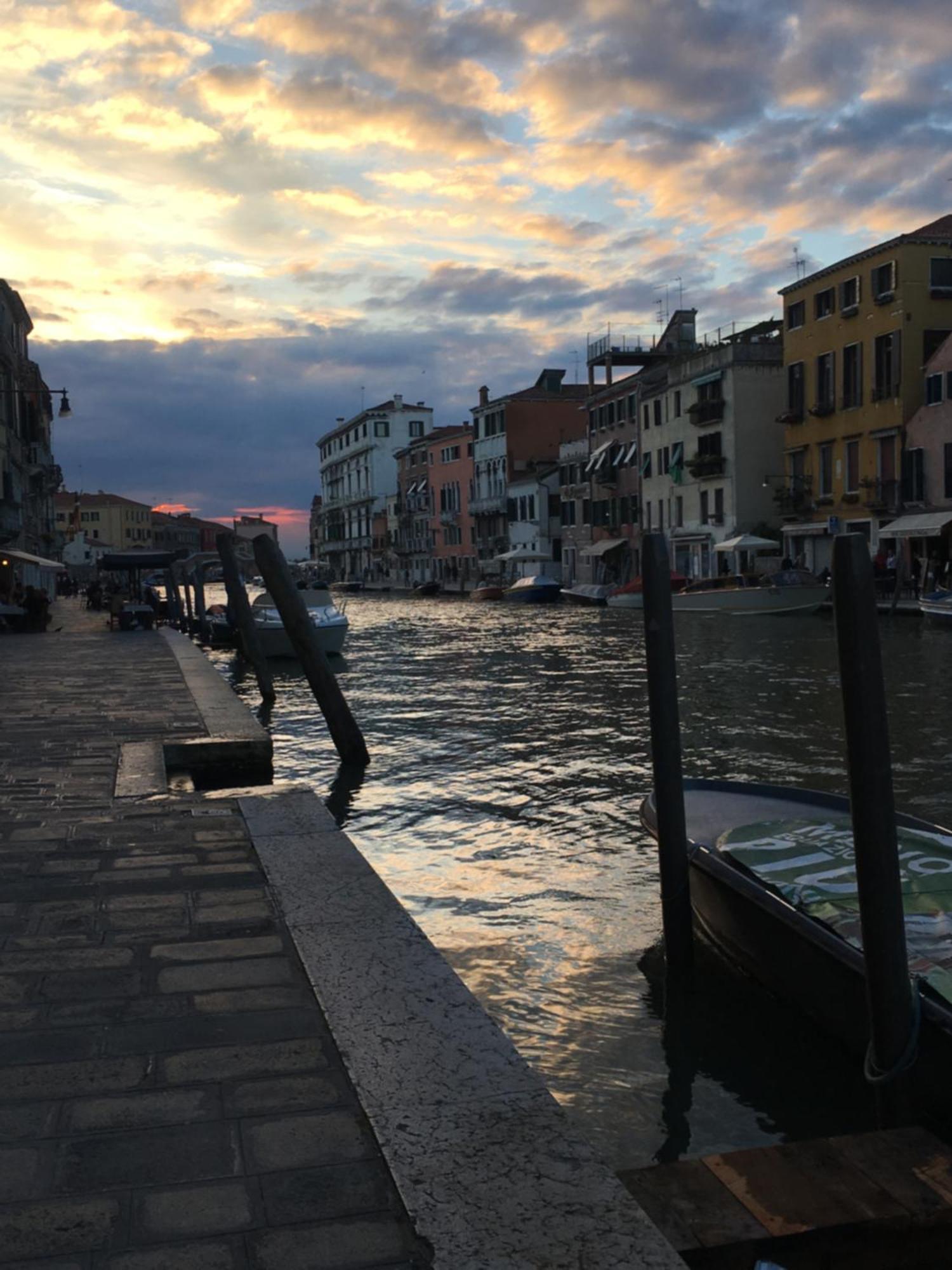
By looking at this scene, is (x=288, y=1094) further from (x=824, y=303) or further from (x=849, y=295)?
(x=824, y=303)

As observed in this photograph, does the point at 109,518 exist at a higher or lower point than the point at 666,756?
higher

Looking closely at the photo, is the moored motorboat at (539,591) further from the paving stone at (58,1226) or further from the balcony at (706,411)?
the paving stone at (58,1226)

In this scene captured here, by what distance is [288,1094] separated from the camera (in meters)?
3.03

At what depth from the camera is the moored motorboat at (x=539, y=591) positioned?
5428cm

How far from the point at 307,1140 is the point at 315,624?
22.7 m

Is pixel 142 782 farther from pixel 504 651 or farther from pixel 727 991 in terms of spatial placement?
pixel 504 651

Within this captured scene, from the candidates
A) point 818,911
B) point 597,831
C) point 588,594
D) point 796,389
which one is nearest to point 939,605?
point 796,389

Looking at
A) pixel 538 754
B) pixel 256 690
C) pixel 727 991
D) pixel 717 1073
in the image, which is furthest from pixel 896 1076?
pixel 256 690

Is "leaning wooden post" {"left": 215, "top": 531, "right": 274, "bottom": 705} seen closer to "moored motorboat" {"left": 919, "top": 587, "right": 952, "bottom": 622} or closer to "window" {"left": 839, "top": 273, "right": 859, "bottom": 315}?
"moored motorboat" {"left": 919, "top": 587, "right": 952, "bottom": 622}

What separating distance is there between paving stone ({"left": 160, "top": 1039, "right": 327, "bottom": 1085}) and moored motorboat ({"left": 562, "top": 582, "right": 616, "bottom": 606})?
44.7m

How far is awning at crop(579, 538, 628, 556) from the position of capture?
192 ft

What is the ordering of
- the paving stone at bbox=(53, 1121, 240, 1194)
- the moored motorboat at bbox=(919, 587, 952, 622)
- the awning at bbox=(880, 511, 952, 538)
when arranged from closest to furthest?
the paving stone at bbox=(53, 1121, 240, 1194), the moored motorboat at bbox=(919, 587, 952, 622), the awning at bbox=(880, 511, 952, 538)

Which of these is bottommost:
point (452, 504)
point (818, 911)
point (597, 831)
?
point (597, 831)

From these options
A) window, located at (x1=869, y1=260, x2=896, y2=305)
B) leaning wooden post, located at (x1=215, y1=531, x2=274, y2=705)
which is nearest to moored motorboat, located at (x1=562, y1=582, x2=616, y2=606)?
window, located at (x1=869, y1=260, x2=896, y2=305)
